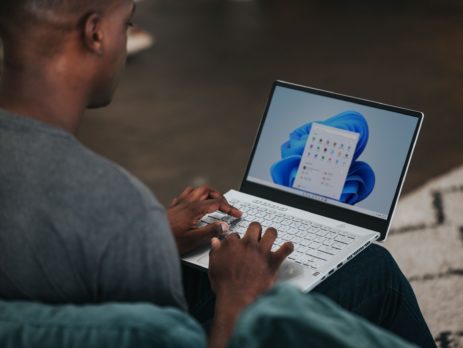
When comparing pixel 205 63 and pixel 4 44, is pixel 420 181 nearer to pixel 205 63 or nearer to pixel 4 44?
pixel 205 63

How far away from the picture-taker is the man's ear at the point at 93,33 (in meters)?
0.95

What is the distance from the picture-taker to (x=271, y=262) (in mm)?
1094

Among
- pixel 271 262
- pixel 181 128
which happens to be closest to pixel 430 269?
pixel 271 262

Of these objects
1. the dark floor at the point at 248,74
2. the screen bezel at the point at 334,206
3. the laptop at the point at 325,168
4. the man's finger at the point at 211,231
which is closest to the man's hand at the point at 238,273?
the man's finger at the point at 211,231

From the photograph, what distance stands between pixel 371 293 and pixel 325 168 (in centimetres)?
27

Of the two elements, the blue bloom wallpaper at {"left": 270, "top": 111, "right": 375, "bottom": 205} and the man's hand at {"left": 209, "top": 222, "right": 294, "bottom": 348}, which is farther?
the blue bloom wallpaper at {"left": 270, "top": 111, "right": 375, "bottom": 205}

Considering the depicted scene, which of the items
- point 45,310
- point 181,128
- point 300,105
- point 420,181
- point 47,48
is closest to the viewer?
point 45,310

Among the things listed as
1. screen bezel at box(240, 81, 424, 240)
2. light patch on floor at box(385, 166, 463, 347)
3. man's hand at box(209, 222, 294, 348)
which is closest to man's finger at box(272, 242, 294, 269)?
man's hand at box(209, 222, 294, 348)

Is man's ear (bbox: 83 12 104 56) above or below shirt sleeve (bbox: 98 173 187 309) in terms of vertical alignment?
above

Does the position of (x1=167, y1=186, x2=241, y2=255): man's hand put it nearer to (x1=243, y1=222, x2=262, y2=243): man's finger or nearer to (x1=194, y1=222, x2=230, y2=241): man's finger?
(x1=194, y1=222, x2=230, y2=241): man's finger

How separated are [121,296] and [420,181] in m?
2.08

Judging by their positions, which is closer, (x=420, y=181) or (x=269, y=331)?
(x=269, y=331)

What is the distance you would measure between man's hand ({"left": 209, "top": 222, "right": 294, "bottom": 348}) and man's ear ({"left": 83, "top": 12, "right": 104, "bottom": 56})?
35 cm

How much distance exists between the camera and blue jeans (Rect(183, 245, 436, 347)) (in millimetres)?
1274
